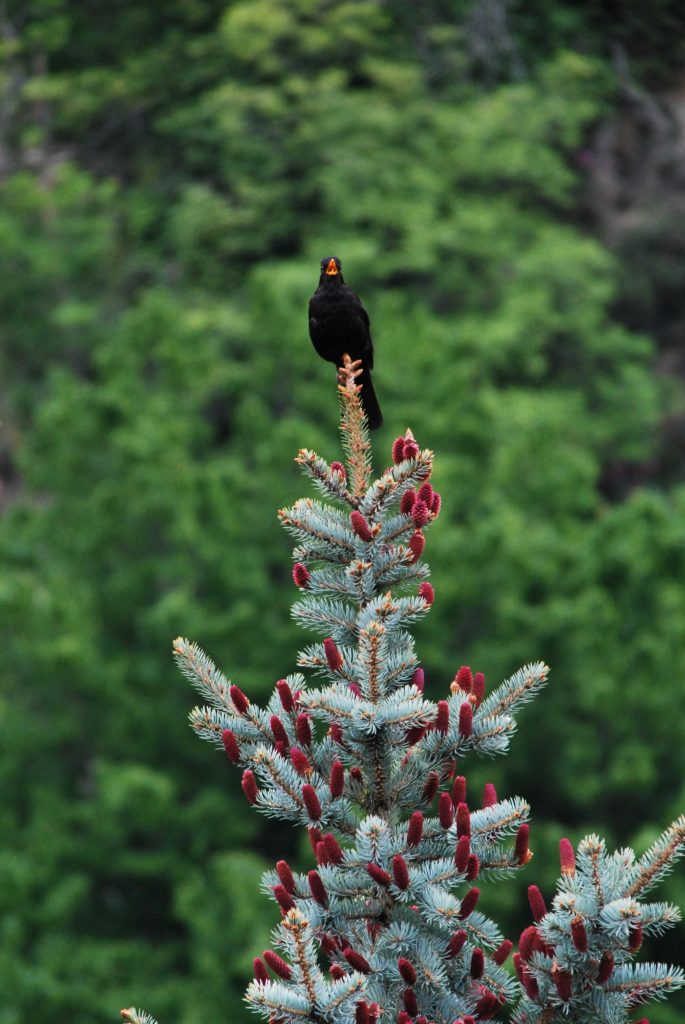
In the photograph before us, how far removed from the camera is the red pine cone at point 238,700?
11.5 feet

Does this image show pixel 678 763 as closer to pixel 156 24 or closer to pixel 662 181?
pixel 662 181

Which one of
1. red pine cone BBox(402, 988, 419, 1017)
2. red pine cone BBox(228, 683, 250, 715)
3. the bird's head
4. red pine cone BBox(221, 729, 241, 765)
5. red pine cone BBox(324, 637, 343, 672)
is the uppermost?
the bird's head

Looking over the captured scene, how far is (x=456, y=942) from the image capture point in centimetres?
332

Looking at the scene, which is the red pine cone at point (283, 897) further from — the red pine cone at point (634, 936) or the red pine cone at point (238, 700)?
the red pine cone at point (634, 936)

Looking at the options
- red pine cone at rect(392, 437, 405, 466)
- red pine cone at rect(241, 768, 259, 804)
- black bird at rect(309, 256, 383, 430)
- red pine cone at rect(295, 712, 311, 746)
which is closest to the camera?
red pine cone at rect(241, 768, 259, 804)

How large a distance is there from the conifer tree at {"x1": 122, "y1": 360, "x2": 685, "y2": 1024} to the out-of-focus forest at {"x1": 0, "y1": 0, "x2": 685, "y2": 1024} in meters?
6.61

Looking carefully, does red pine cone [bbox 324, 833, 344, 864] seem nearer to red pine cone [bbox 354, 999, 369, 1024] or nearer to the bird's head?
red pine cone [bbox 354, 999, 369, 1024]

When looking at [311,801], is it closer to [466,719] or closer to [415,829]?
[415,829]

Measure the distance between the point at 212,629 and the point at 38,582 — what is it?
1951mm

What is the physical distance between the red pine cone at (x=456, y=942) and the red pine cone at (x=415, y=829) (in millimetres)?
237

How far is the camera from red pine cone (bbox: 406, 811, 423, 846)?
3292 millimetres

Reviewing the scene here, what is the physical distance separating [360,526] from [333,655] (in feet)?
1.11

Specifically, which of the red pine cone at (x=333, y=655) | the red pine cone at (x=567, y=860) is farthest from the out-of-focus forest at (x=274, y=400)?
the red pine cone at (x=567, y=860)

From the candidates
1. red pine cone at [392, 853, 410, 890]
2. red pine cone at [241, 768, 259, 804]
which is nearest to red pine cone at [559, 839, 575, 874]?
red pine cone at [392, 853, 410, 890]
